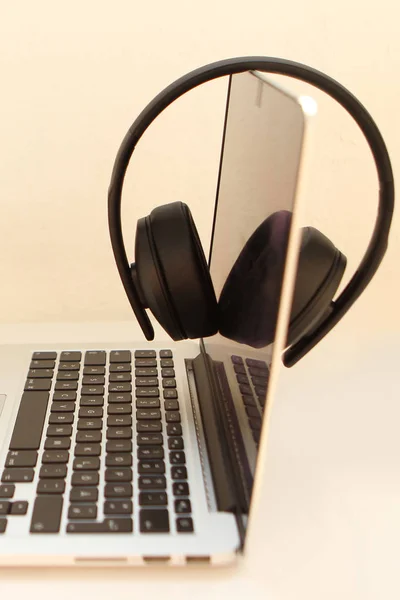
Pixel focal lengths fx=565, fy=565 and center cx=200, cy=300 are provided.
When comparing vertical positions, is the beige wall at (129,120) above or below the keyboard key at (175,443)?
above

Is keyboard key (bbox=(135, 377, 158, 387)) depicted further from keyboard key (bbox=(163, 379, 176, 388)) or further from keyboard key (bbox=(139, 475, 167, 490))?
keyboard key (bbox=(139, 475, 167, 490))

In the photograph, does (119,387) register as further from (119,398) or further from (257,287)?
(257,287)

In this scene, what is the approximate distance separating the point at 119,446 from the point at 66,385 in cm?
11

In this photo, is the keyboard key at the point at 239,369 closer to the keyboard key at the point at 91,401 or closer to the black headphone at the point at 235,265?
the black headphone at the point at 235,265

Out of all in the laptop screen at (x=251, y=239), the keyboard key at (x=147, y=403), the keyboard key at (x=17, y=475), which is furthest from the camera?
the keyboard key at (x=147, y=403)

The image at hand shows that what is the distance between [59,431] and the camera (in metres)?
0.50

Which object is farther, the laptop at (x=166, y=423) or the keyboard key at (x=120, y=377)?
the keyboard key at (x=120, y=377)

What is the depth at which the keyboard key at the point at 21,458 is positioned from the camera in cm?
46

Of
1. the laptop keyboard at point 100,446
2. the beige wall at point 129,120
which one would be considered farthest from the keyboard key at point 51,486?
the beige wall at point 129,120

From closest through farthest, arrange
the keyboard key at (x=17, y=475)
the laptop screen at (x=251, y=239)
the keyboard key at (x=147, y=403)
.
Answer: the laptop screen at (x=251, y=239)
the keyboard key at (x=17, y=475)
the keyboard key at (x=147, y=403)

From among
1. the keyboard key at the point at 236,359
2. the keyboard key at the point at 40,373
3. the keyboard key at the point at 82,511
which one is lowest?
the keyboard key at the point at 40,373

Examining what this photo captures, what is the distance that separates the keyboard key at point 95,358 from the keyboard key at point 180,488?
197 millimetres

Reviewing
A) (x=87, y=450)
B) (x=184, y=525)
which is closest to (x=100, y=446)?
(x=87, y=450)

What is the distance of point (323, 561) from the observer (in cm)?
42
